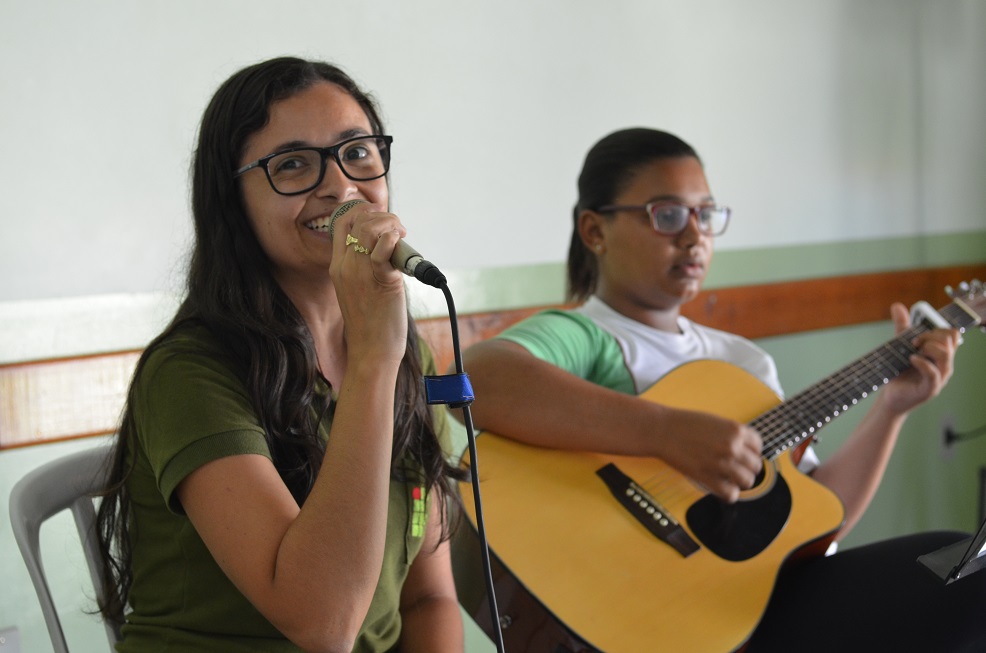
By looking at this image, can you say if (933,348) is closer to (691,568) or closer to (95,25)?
(691,568)

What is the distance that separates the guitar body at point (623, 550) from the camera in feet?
4.41

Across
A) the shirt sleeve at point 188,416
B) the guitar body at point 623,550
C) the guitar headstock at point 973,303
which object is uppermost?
the shirt sleeve at point 188,416

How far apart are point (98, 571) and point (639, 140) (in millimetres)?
1186

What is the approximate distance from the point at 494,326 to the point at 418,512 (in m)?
1.03

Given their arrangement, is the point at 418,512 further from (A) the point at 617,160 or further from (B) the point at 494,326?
(B) the point at 494,326

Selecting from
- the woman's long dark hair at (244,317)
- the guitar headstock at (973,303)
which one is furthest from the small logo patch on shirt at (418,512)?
the guitar headstock at (973,303)

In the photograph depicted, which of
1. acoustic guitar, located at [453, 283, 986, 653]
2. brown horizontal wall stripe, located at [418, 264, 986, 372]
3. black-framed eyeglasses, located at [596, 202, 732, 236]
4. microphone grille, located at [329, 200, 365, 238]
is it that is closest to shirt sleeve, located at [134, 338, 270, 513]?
microphone grille, located at [329, 200, 365, 238]

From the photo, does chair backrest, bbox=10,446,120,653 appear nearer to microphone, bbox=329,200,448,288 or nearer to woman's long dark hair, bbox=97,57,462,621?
woman's long dark hair, bbox=97,57,462,621

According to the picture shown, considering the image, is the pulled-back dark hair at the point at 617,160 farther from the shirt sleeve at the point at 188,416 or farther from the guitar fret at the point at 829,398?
the shirt sleeve at the point at 188,416

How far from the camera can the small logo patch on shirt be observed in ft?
4.12

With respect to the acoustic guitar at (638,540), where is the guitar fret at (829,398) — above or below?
above

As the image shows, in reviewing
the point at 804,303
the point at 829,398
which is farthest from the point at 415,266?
the point at 804,303

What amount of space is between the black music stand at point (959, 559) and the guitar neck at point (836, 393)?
1.48 feet

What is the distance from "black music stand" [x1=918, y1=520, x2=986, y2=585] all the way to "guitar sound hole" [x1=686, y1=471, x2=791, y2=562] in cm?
32
